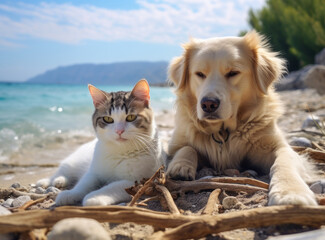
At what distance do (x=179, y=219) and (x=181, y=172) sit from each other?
1129mm

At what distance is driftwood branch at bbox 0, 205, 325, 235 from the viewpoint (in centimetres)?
152

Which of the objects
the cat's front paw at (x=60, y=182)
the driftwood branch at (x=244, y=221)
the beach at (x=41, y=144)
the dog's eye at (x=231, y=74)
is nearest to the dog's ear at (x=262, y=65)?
the dog's eye at (x=231, y=74)

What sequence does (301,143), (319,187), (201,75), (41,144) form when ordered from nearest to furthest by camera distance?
(319,187)
(201,75)
(301,143)
(41,144)

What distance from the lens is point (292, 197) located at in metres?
A: 1.78

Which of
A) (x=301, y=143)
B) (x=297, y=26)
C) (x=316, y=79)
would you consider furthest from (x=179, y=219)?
(x=297, y=26)

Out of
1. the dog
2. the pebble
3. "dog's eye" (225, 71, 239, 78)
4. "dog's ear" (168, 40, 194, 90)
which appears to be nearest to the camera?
the pebble

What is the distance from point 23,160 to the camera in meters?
5.25

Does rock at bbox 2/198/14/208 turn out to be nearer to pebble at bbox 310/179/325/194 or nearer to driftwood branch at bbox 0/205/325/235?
driftwood branch at bbox 0/205/325/235

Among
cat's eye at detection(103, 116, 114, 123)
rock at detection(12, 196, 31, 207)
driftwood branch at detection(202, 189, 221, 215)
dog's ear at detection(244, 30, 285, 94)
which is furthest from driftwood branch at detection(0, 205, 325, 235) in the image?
dog's ear at detection(244, 30, 285, 94)

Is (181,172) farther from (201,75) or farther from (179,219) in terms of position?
(179,219)

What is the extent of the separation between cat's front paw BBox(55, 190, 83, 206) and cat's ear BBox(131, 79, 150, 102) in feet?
3.27

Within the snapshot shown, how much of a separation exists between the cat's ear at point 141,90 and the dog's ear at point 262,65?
46.2 inches

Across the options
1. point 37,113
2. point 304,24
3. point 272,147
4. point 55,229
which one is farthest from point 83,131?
point 304,24

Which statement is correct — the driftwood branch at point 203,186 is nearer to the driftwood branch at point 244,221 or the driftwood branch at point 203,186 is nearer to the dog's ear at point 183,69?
the driftwood branch at point 244,221
